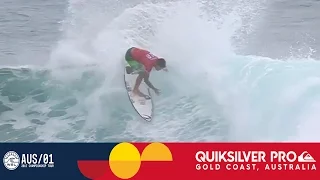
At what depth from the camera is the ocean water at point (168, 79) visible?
274 inches

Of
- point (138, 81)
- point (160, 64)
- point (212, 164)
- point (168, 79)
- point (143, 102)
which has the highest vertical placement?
point (160, 64)

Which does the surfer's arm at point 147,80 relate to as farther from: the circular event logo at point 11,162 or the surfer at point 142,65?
the circular event logo at point 11,162

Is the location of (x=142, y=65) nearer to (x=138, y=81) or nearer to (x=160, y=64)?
(x=138, y=81)

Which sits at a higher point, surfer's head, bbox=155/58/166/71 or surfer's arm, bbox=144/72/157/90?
surfer's head, bbox=155/58/166/71

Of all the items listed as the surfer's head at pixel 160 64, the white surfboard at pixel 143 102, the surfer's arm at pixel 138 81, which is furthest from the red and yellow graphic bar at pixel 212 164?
the surfer's head at pixel 160 64

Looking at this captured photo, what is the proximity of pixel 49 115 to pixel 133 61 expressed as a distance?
51.2 inches

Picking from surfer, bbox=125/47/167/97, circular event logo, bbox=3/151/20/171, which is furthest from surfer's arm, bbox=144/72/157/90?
circular event logo, bbox=3/151/20/171

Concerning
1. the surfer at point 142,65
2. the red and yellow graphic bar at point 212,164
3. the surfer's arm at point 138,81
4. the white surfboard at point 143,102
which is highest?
the surfer at point 142,65

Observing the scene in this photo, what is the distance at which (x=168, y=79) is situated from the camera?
761 cm

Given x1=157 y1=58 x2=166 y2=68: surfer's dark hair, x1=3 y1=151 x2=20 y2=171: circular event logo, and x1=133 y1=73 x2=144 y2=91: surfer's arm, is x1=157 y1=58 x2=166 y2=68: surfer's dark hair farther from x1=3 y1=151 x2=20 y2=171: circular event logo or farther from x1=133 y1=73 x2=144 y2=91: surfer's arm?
x1=3 y1=151 x2=20 y2=171: circular event logo

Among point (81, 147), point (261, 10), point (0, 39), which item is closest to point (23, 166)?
point (81, 147)

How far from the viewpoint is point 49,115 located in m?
7.59

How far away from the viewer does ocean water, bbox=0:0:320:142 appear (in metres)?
6.96

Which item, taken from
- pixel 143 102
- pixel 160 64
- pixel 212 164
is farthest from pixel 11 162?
pixel 160 64
